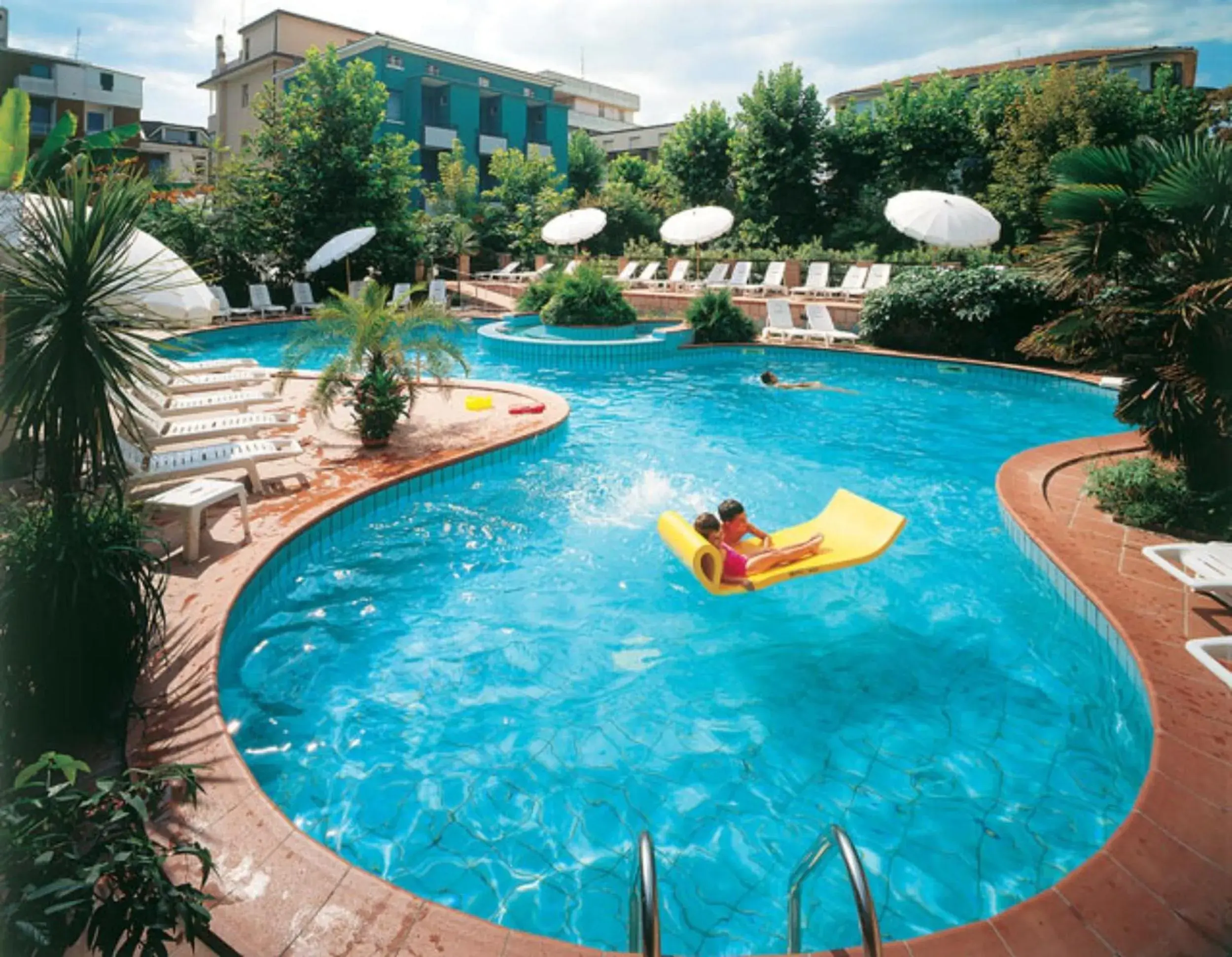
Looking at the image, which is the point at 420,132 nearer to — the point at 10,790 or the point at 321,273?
the point at 321,273

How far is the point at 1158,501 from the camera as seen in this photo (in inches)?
266

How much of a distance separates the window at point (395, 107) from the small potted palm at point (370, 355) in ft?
115

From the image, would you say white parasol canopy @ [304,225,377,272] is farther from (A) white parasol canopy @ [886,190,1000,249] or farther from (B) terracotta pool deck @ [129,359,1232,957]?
(B) terracotta pool deck @ [129,359,1232,957]

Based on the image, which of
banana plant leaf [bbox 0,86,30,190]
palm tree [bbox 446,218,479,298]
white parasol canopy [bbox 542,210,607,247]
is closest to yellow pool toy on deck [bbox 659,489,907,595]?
banana plant leaf [bbox 0,86,30,190]

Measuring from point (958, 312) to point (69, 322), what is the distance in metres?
15.5

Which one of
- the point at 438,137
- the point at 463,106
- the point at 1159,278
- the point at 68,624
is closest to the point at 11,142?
the point at 68,624

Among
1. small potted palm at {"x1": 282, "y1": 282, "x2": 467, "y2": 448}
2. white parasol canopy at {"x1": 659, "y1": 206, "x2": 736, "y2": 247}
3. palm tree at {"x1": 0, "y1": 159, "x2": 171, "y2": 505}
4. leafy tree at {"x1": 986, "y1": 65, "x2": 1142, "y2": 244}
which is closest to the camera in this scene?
palm tree at {"x1": 0, "y1": 159, "x2": 171, "y2": 505}

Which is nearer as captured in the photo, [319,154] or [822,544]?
[822,544]

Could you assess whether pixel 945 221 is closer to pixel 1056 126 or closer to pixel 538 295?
pixel 538 295

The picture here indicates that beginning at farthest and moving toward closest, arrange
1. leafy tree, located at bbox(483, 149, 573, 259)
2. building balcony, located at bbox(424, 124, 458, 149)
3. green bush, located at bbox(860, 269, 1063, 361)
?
building balcony, located at bbox(424, 124, 458, 149), leafy tree, located at bbox(483, 149, 573, 259), green bush, located at bbox(860, 269, 1063, 361)

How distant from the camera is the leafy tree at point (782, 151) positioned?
30.2m

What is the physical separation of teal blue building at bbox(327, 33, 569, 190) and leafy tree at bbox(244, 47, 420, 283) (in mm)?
13636

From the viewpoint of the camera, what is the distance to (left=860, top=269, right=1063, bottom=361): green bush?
15523 mm

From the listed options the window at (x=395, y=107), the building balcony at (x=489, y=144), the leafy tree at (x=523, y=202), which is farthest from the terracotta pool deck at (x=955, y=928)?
Answer: the building balcony at (x=489, y=144)
